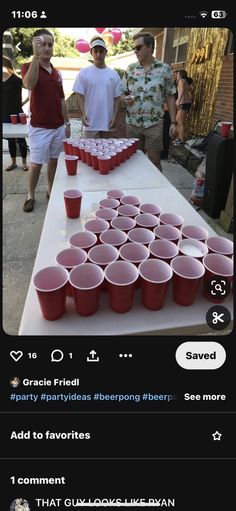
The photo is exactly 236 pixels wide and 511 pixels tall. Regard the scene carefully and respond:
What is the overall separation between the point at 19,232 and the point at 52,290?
7.81ft

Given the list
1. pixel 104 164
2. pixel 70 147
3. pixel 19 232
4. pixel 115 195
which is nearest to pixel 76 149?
pixel 70 147

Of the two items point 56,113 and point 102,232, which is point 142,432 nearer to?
point 102,232

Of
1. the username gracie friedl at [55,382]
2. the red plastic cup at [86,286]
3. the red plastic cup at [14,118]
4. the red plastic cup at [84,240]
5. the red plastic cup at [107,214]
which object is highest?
the red plastic cup at [14,118]

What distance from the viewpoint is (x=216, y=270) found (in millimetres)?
991

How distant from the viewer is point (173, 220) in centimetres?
131

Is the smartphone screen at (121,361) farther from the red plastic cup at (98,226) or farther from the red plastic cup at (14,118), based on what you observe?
the red plastic cup at (14,118)

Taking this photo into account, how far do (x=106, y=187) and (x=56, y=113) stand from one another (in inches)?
57.0

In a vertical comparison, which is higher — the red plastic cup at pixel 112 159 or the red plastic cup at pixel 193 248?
the red plastic cup at pixel 112 159

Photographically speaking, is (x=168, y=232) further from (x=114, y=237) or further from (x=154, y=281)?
(x=154, y=281)

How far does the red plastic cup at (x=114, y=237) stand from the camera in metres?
1.13

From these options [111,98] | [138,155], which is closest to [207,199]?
[138,155]

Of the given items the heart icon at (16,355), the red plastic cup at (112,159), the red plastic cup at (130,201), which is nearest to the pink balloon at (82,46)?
the red plastic cup at (112,159)

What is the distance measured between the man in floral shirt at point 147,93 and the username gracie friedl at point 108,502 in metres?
3.01

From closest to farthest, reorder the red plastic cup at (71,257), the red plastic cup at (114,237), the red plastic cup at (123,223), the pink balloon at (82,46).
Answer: the red plastic cup at (71,257)
the red plastic cup at (114,237)
the red plastic cup at (123,223)
the pink balloon at (82,46)
